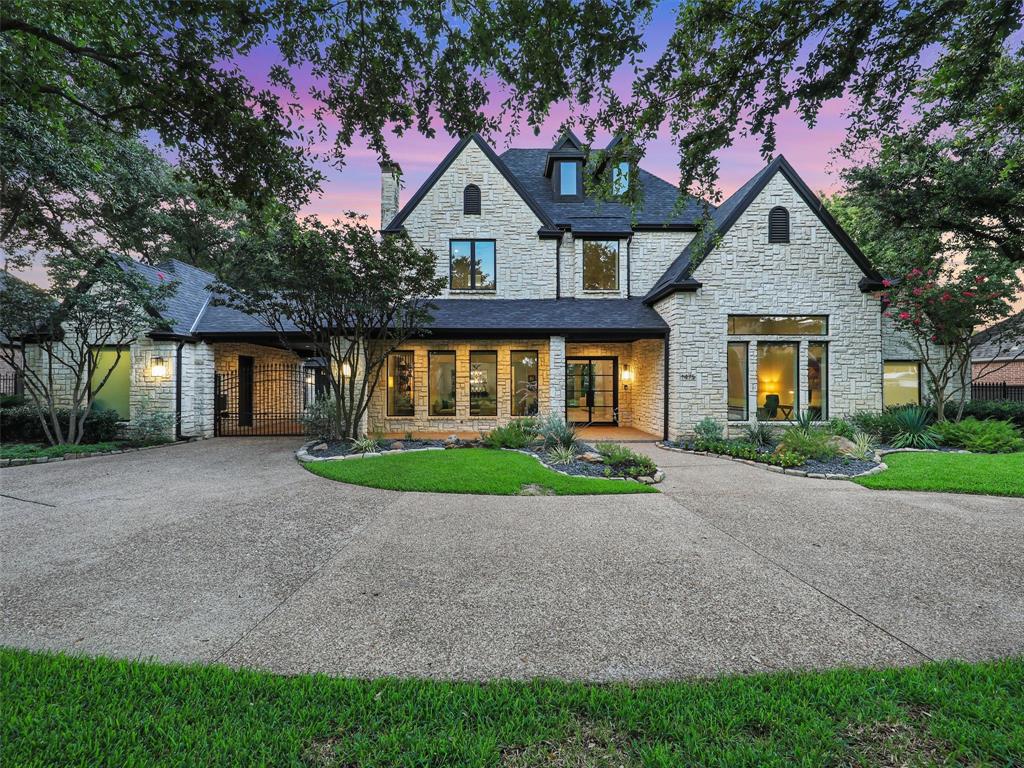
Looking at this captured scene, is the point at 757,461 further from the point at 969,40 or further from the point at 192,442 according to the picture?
the point at 192,442

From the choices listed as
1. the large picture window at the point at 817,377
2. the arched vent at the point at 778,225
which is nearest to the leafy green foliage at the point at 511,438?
the large picture window at the point at 817,377

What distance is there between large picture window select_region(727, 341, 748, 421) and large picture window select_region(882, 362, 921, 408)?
7205 mm

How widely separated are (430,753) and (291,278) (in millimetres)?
8975

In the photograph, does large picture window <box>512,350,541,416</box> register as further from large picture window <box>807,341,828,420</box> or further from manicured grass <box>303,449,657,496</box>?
Answer: large picture window <box>807,341,828,420</box>

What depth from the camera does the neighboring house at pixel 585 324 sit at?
1120cm

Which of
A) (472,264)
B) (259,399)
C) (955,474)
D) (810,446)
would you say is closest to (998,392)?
(955,474)

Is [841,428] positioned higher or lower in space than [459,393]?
lower

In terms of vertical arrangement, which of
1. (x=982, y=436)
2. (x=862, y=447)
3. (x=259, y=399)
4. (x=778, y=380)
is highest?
(x=778, y=380)

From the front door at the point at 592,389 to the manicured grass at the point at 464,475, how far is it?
273 inches

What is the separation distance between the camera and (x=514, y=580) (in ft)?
11.4

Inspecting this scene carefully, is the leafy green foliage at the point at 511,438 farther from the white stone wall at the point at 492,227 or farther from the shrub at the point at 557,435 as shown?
the white stone wall at the point at 492,227

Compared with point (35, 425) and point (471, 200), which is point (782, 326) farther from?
point (35, 425)

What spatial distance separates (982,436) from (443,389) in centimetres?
1354

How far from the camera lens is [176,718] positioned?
76.4 inches
